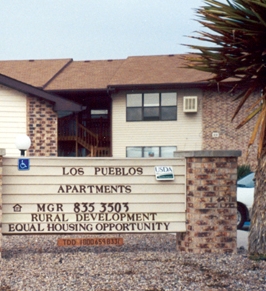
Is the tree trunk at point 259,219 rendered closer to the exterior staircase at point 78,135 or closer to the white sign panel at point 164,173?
the white sign panel at point 164,173

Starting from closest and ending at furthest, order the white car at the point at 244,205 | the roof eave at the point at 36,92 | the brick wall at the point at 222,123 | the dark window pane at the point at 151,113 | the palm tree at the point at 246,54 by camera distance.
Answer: the palm tree at the point at 246,54 < the white car at the point at 244,205 < the roof eave at the point at 36,92 < the brick wall at the point at 222,123 < the dark window pane at the point at 151,113

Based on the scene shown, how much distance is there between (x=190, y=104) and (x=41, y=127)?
1199 centimetres

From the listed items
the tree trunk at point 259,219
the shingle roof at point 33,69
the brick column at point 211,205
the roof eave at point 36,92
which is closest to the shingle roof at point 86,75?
the shingle roof at point 33,69

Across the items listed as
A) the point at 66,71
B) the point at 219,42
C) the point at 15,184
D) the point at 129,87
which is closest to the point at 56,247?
the point at 15,184

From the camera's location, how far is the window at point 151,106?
104ft

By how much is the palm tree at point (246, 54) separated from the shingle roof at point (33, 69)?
2334cm

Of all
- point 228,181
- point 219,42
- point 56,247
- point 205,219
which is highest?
point 219,42

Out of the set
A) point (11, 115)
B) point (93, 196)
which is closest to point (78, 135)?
point (11, 115)

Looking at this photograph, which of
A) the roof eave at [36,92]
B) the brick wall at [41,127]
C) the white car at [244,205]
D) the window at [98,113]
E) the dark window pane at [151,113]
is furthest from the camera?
the window at [98,113]

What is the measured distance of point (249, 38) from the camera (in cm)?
781

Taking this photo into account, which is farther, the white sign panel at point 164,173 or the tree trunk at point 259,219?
the white sign panel at point 164,173

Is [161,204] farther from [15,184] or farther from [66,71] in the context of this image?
[66,71]

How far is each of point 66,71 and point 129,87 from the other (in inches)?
189

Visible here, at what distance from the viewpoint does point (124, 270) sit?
278 inches
